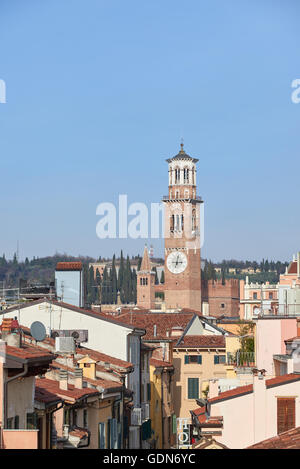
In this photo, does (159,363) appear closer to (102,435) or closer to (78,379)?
(102,435)

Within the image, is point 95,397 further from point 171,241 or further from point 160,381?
point 171,241

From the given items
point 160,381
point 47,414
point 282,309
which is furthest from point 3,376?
point 160,381

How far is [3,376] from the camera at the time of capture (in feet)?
53.0

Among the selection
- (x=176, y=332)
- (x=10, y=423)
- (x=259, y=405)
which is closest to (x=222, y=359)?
(x=176, y=332)

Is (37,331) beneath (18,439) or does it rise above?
above

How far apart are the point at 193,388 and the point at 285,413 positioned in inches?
1493

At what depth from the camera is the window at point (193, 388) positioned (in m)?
59.4

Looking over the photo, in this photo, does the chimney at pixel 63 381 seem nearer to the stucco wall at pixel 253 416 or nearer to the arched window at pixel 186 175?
the stucco wall at pixel 253 416

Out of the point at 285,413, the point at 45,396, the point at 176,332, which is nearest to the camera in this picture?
the point at 45,396

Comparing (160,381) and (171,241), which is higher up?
(171,241)

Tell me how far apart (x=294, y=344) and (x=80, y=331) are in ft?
35.9

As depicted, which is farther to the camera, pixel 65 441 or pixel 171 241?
pixel 171 241

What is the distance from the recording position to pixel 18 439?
15438mm
